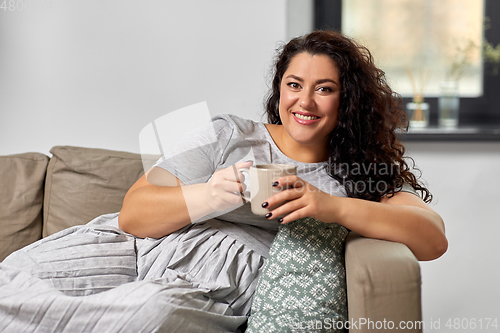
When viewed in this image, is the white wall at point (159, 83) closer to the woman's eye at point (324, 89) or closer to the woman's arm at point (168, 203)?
the woman's eye at point (324, 89)

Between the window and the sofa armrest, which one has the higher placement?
the window

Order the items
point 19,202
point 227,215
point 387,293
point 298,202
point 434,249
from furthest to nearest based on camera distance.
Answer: point 19,202 < point 227,215 < point 434,249 < point 298,202 < point 387,293

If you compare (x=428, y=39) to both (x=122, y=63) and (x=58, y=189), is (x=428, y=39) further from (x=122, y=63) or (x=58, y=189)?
(x=58, y=189)

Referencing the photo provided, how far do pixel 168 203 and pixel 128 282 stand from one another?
224mm

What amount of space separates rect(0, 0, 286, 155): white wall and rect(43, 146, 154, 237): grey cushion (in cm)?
42

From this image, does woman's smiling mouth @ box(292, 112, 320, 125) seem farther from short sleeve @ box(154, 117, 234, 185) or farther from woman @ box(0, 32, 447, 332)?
short sleeve @ box(154, 117, 234, 185)

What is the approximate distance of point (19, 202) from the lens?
1.47 meters

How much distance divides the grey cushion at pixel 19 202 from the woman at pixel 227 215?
0.33 meters

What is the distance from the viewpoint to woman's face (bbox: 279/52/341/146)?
119 cm

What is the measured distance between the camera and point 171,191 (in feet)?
3.55

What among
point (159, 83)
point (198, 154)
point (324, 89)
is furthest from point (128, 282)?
point (159, 83)

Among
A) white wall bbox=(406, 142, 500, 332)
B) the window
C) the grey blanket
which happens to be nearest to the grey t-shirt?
the grey blanket

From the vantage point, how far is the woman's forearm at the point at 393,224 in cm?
98

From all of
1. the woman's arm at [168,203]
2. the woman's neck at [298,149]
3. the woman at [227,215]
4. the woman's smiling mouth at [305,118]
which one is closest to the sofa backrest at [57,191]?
the woman at [227,215]
